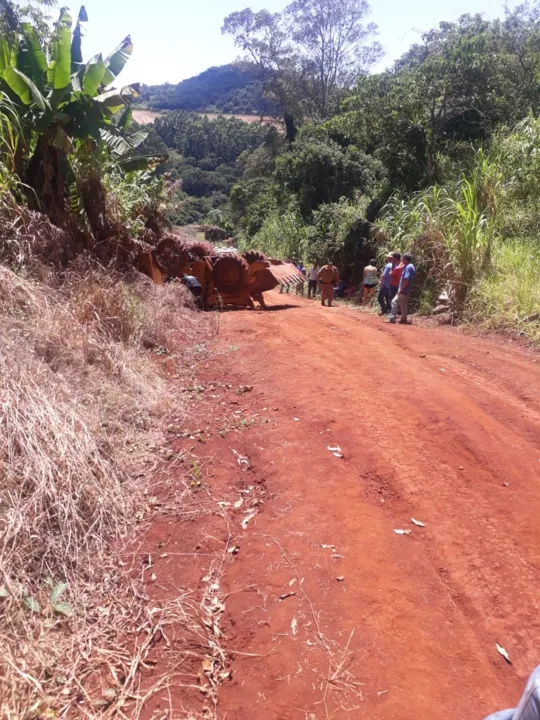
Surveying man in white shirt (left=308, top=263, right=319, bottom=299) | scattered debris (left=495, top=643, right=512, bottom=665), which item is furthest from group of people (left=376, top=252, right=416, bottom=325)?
scattered debris (left=495, top=643, right=512, bottom=665)

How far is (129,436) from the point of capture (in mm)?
4215

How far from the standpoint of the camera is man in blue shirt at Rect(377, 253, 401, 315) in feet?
35.4

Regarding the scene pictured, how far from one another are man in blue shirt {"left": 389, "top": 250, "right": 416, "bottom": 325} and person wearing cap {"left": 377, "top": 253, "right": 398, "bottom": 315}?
26.5 inches

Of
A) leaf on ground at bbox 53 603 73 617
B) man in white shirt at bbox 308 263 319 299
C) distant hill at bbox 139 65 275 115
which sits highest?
distant hill at bbox 139 65 275 115

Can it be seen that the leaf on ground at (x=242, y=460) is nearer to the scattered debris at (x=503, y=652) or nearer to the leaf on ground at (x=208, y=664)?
the leaf on ground at (x=208, y=664)

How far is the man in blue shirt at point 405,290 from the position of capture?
9578mm

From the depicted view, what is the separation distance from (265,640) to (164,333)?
4715 mm

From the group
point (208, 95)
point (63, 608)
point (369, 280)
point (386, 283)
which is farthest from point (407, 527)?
point (208, 95)

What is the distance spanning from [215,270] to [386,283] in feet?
11.4

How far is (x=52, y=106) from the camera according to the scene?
7.43 m

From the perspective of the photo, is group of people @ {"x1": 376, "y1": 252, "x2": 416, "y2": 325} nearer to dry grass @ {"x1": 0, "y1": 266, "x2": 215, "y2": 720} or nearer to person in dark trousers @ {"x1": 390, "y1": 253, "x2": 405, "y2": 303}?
person in dark trousers @ {"x1": 390, "y1": 253, "x2": 405, "y2": 303}

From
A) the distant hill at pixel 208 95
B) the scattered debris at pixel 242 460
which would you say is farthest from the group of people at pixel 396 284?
the distant hill at pixel 208 95

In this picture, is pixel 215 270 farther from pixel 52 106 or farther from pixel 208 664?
pixel 208 664

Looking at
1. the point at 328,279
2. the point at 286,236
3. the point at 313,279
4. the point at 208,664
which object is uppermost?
the point at 286,236
